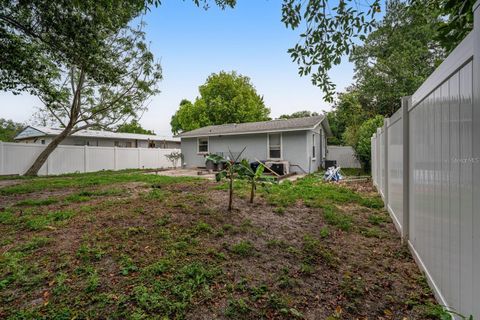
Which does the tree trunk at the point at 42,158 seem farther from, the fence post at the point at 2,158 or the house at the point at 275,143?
the house at the point at 275,143

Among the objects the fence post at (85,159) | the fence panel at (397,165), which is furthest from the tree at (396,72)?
the fence post at (85,159)

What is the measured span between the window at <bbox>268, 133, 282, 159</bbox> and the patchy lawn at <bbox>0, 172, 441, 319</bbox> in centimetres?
930

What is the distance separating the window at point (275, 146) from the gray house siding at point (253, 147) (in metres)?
0.18

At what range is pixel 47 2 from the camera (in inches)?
217

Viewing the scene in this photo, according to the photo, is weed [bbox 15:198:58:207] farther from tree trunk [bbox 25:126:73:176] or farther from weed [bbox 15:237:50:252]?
tree trunk [bbox 25:126:73:176]

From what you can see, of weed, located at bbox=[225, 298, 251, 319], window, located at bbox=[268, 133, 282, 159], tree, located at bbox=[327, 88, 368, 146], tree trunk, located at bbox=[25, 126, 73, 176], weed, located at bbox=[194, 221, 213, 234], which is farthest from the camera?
tree, located at bbox=[327, 88, 368, 146]

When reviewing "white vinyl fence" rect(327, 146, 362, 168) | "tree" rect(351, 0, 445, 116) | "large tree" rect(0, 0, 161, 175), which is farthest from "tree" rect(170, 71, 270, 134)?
"large tree" rect(0, 0, 161, 175)

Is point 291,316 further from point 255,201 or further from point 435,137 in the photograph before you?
point 255,201

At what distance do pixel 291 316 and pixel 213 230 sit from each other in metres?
1.95

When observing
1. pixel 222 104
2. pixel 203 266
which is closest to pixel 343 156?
pixel 222 104

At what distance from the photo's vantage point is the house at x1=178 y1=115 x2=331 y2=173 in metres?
13.5

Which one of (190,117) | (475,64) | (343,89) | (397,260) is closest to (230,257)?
(397,260)

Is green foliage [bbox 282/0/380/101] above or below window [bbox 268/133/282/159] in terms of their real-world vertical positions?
above

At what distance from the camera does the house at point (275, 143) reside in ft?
44.2
